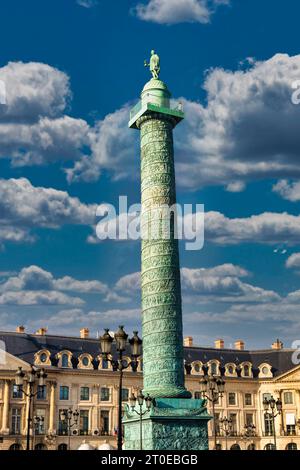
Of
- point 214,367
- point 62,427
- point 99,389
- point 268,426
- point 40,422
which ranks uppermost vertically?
point 214,367

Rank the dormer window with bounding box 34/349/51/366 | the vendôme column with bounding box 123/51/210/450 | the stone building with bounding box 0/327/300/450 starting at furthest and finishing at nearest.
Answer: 1. the dormer window with bounding box 34/349/51/366
2. the stone building with bounding box 0/327/300/450
3. the vendôme column with bounding box 123/51/210/450

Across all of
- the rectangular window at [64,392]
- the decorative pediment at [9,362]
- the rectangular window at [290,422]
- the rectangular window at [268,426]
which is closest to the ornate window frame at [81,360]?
the rectangular window at [64,392]

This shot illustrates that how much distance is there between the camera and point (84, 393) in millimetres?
56250

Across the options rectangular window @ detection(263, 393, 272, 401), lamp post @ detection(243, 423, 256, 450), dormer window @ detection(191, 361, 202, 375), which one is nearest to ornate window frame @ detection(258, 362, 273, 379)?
rectangular window @ detection(263, 393, 272, 401)

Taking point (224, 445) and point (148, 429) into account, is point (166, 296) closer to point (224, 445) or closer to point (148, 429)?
point (148, 429)

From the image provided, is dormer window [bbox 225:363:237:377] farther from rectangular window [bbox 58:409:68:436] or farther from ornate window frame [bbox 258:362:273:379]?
rectangular window [bbox 58:409:68:436]

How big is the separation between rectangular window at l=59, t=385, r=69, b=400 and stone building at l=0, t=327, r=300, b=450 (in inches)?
3.2

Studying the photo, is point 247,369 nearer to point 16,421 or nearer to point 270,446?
point 270,446

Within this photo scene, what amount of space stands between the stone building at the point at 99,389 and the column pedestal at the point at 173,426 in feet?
86.2

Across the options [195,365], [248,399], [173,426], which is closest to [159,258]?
[173,426]

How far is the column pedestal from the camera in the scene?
27609mm

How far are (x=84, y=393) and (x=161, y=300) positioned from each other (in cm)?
2931
